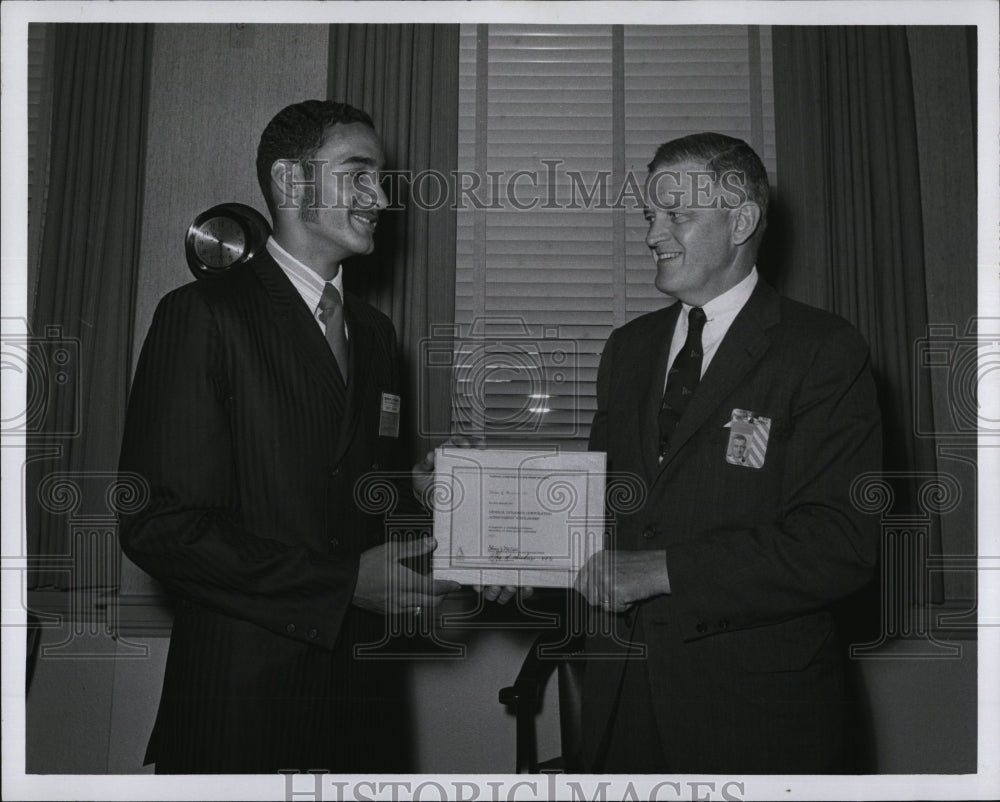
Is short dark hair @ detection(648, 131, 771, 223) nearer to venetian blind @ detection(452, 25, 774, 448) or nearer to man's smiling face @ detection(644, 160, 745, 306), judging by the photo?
man's smiling face @ detection(644, 160, 745, 306)

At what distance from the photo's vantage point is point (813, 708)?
2551 mm

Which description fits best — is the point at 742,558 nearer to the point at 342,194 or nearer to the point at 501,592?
the point at 501,592

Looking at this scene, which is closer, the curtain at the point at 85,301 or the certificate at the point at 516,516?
the certificate at the point at 516,516

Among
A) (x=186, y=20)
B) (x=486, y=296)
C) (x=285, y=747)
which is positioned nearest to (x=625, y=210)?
(x=486, y=296)

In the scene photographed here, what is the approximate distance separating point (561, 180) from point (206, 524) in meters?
1.47

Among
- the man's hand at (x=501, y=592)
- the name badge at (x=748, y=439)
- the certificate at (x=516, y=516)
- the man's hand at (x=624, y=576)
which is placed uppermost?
the name badge at (x=748, y=439)

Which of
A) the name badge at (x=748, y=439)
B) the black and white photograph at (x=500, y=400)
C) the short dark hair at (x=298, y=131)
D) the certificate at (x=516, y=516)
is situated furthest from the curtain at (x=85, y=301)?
the name badge at (x=748, y=439)

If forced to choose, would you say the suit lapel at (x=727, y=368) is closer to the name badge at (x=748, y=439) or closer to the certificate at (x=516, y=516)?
the name badge at (x=748, y=439)

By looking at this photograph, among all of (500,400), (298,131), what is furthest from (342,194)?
(500,400)

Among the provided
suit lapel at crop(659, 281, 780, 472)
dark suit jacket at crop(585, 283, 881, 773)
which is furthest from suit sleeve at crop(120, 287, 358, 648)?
suit lapel at crop(659, 281, 780, 472)

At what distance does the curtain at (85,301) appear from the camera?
2805 mm

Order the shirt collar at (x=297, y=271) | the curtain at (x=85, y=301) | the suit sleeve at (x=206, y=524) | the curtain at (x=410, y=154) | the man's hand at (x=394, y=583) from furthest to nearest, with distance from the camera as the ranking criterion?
1. the curtain at (x=410, y=154)
2. the curtain at (x=85, y=301)
3. the shirt collar at (x=297, y=271)
4. the man's hand at (x=394, y=583)
5. the suit sleeve at (x=206, y=524)

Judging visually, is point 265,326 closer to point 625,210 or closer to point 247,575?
point 247,575

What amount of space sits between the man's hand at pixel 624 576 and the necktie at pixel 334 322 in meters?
0.86
